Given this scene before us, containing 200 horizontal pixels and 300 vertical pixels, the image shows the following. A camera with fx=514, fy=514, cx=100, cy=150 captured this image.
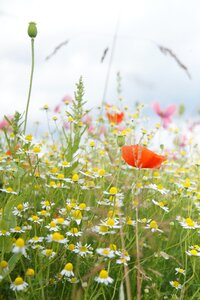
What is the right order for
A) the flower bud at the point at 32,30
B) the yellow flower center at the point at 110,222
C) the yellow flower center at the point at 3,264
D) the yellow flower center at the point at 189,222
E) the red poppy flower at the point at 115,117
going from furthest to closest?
the red poppy flower at the point at 115,117 < the yellow flower center at the point at 189,222 < the flower bud at the point at 32,30 < the yellow flower center at the point at 110,222 < the yellow flower center at the point at 3,264

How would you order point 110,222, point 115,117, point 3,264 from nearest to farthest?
point 3,264
point 110,222
point 115,117

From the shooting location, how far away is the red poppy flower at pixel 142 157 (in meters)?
1.87

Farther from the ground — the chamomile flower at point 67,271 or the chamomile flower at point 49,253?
the chamomile flower at point 49,253

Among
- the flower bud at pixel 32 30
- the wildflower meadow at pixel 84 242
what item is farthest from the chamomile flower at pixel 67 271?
the flower bud at pixel 32 30

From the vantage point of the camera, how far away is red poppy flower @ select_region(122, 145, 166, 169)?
1.87 meters

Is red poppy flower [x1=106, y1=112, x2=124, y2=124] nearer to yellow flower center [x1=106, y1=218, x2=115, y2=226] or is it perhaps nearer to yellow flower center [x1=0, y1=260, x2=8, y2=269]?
yellow flower center [x1=106, y1=218, x2=115, y2=226]

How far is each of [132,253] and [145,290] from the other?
0.25 metres

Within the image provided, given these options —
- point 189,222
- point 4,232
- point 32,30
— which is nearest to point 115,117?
point 189,222

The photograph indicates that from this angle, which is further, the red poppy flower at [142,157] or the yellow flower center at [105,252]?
the red poppy flower at [142,157]

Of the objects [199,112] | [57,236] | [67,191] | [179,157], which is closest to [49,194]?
[67,191]

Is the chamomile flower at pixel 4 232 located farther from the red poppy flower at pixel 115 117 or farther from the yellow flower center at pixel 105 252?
the red poppy flower at pixel 115 117

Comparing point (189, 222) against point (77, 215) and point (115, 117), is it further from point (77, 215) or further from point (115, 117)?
point (115, 117)

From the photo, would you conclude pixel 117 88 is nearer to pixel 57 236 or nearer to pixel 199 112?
pixel 199 112

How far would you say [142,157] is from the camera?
6.25 ft
